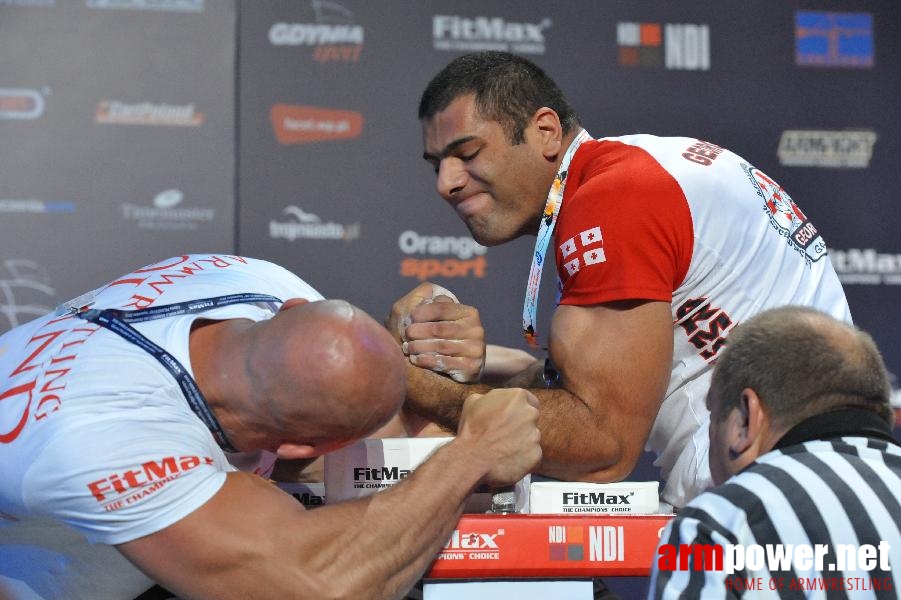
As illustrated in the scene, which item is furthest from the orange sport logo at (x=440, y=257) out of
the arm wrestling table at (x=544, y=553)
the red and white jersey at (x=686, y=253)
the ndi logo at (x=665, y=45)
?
the arm wrestling table at (x=544, y=553)

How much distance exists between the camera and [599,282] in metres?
1.91

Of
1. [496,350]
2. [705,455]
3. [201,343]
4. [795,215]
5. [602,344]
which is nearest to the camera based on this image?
[201,343]

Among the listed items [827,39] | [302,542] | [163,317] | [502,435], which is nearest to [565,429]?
[502,435]

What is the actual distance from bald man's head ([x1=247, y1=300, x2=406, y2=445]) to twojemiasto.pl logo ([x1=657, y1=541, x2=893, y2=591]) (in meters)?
0.57

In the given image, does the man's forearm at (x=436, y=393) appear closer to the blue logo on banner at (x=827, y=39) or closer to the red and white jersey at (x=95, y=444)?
the red and white jersey at (x=95, y=444)

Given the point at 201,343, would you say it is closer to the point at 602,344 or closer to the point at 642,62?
the point at 602,344

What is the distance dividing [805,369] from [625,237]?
618 mm

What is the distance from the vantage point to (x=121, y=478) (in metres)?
1.48

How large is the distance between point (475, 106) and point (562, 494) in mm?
970

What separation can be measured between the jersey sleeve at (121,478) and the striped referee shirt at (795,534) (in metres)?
0.68

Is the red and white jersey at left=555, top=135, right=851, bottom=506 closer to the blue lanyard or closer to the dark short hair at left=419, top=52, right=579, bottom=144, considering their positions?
the dark short hair at left=419, top=52, right=579, bottom=144

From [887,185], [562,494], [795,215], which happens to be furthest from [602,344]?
[887,185]

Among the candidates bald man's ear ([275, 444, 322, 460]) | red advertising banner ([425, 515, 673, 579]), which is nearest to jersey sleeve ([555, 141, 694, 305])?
red advertising banner ([425, 515, 673, 579])

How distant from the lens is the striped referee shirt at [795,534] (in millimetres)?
1218
